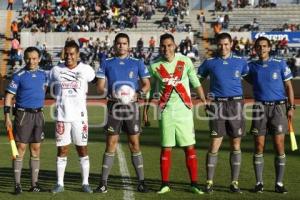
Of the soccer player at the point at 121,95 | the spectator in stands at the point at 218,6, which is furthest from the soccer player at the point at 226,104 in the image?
the spectator in stands at the point at 218,6

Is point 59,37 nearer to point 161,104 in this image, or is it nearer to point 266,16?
point 266,16

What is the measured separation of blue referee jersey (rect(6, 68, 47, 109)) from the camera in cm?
954

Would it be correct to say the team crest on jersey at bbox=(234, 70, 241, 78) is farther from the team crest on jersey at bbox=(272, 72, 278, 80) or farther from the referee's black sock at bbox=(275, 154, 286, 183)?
the referee's black sock at bbox=(275, 154, 286, 183)

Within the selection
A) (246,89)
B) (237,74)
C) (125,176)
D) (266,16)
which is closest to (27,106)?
(125,176)

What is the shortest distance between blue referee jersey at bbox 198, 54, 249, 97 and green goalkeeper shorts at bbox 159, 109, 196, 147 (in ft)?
1.78

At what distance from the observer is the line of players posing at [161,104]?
9.55m

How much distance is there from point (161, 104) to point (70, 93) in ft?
4.20

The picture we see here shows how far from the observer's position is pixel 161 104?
31.8 feet

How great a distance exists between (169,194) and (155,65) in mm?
1816

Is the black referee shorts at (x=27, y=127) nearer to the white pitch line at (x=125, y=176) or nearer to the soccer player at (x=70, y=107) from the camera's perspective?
the soccer player at (x=70, y=107)

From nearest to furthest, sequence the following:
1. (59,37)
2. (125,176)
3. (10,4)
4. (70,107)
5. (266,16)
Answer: (70,107)
(125,176)
(59,37)
(10,4)
(266,16)

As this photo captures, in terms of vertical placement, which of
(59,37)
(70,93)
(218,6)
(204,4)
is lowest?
(59,37)

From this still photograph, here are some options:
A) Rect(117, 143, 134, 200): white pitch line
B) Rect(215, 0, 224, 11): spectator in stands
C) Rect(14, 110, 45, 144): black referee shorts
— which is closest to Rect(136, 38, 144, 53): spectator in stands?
Rect(215, 0, 224, 11): spectator in stands

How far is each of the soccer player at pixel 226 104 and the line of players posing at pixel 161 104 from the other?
1 cm
